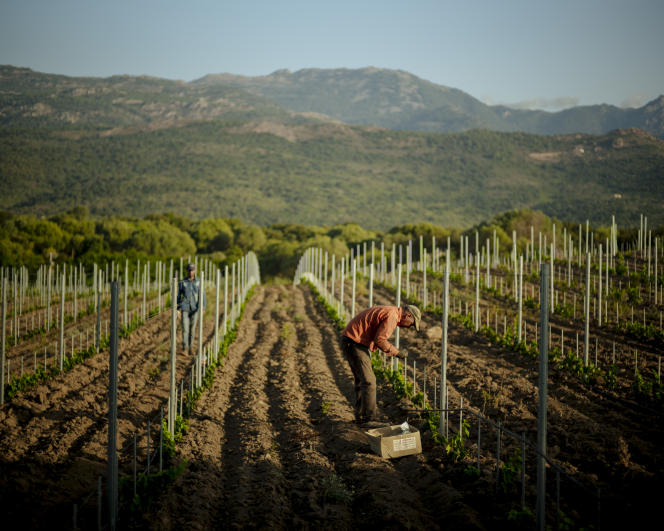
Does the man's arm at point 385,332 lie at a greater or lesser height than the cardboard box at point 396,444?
greater

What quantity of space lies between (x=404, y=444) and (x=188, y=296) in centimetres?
553

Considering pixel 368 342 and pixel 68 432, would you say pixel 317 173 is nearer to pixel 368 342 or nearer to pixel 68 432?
pixel 368 342

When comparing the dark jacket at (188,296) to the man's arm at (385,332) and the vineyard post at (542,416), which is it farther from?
the vineyard post at (542,416)

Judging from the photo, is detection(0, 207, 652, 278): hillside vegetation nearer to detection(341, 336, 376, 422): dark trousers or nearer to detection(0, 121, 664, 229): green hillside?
detection(0, 121, 664, 229): green hillside

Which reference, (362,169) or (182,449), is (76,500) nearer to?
(182,449)

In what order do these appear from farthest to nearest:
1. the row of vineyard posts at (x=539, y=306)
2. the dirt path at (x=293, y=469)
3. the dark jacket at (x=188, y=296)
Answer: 1. the dark jacket at (x=188, y=296)
2. the row of vineyard posts at (x=539, y=306)
3. the dirt path at (x=293, y=469)

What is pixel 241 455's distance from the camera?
553 centimetres

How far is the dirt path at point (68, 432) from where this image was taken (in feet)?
14.1

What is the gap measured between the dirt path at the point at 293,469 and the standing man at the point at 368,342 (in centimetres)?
29

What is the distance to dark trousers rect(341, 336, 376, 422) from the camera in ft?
20.4

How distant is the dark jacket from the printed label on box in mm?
5398

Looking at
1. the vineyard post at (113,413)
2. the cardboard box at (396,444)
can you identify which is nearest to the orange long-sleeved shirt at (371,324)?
the cardboard box at (396,444)

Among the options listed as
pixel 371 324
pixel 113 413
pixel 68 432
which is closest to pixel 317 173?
pixel 371 324

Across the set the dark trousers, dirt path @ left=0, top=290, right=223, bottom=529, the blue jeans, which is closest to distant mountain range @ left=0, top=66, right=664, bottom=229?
the blue jeans
